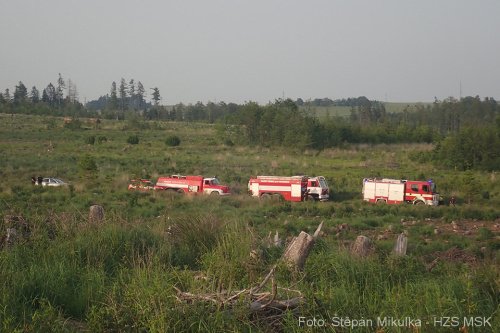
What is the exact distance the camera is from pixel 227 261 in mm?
6215

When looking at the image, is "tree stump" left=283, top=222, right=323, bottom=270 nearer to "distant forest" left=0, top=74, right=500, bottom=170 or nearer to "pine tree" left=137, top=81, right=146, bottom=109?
"distant forest" left=0, top=74, right=500, bottom=170

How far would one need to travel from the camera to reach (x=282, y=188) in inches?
1176

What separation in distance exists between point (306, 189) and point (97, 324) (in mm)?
25352

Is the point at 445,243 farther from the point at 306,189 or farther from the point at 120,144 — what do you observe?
the point at 120,144

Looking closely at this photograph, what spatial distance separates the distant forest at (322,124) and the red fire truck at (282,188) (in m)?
23.1

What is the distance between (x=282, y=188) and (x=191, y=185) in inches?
200

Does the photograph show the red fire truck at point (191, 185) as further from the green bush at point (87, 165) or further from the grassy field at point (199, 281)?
the grassy field at point (199, 281)

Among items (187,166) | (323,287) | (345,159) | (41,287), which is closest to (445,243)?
(323,287)

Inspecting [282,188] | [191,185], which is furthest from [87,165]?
[282,188]

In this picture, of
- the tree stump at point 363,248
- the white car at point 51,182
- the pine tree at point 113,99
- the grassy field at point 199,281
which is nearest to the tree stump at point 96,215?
the grassy field at point 199,281

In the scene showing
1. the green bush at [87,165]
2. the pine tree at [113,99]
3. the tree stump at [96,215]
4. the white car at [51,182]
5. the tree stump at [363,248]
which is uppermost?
the pine tree at [113,99]

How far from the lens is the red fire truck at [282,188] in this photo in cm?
2947

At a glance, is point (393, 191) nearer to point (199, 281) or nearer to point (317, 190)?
point (317, 190)

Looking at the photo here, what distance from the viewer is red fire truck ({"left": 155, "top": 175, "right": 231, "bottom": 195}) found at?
29.4 metres
